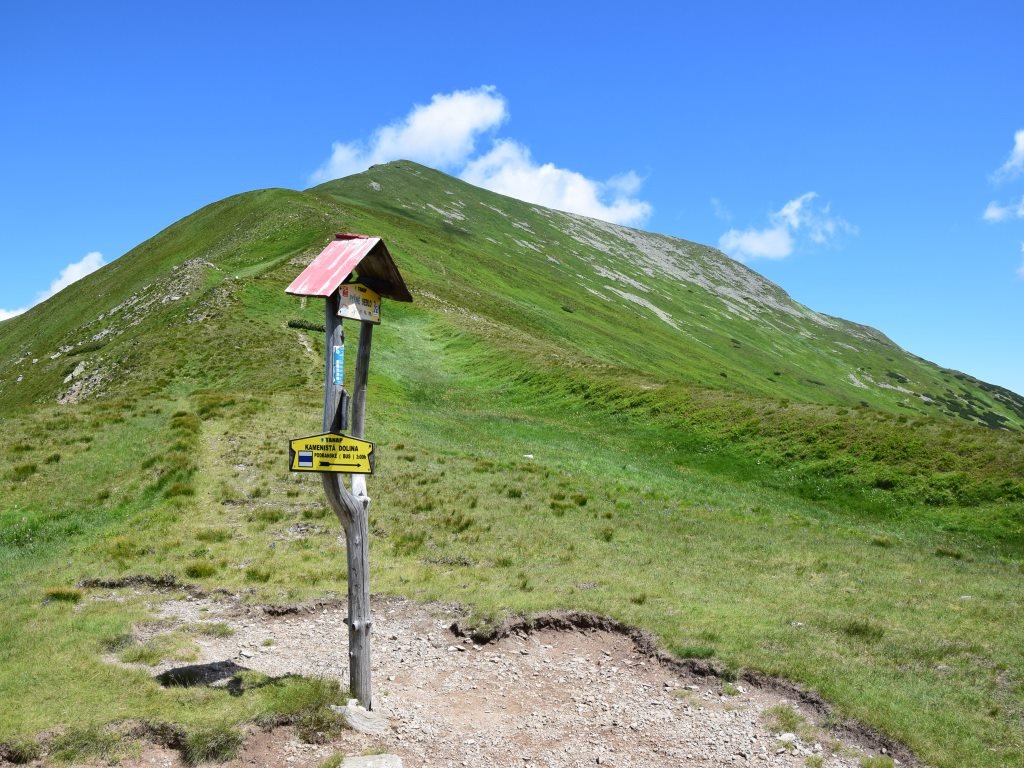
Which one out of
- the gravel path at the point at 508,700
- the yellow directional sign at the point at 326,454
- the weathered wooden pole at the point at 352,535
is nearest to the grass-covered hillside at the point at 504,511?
the gravel path at the point at 508,700

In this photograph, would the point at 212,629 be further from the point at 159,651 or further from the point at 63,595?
the point at 63,595

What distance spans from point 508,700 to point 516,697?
0.60 ft

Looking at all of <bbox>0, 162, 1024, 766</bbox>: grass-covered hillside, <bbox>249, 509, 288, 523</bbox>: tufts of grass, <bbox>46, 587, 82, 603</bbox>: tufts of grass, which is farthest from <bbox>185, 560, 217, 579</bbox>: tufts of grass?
<bbox>249, 509, 288, 523</bbox>: tufts of grass

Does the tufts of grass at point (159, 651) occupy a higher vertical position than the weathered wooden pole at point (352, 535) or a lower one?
lower

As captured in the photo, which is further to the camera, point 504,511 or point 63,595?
point 504,511

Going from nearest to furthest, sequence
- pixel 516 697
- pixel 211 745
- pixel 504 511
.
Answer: pixel 211 745
pixel 516 697
pixel 504 511

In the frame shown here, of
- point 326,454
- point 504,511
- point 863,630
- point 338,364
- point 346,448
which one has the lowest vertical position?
point 863,630

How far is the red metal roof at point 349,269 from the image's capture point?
1065cm

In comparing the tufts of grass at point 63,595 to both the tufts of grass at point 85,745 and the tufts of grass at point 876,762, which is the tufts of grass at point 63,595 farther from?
the tufts of grass at point 876,762

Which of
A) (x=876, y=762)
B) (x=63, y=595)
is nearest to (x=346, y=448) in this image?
(x=63, y=595)

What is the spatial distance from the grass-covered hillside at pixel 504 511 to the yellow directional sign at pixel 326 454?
86.3 inches

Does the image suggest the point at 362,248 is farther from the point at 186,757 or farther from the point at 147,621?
the point at 147,621

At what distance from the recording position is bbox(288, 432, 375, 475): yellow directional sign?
1060 cm

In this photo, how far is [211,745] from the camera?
29.5ft
